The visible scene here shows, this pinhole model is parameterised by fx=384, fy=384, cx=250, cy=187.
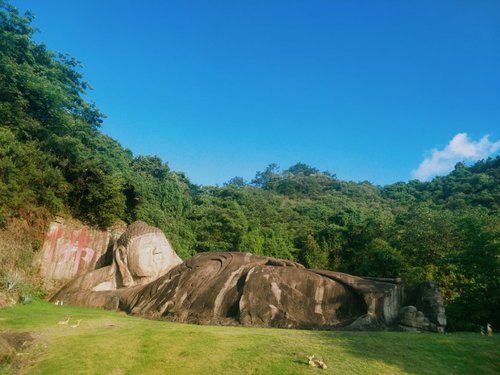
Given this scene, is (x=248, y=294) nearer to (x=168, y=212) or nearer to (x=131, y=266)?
(x=131, y=266)

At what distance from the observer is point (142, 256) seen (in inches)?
477

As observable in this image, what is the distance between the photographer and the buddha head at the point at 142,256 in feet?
39.7

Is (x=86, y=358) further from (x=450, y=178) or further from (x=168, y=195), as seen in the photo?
(x=450, y=178)

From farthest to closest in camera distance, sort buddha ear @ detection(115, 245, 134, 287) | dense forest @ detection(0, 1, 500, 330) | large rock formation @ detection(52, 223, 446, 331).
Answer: buddha ear @ detection(115, 245, 134, 287), dense forest @ detection(0, 1, 500, 330), large rock formation @ detection(52, 223, 446, 331)

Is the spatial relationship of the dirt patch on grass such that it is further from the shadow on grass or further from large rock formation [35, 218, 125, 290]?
large rock formation [35, 218, 125, 290]

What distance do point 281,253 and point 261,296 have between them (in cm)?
1487

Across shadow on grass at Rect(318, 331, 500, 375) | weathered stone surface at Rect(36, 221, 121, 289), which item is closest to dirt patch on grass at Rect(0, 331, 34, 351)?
shadow on grass at Rect(318, 331, 500, 375)

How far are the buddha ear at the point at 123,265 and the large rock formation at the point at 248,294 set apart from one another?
4cm

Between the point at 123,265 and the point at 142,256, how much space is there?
82cm

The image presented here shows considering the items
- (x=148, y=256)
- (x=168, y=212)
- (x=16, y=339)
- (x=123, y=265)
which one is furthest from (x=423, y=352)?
(x=168, y=212)

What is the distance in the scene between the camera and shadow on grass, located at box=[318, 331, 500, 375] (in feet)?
15.4

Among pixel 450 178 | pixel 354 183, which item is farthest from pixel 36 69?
pixel 354 183

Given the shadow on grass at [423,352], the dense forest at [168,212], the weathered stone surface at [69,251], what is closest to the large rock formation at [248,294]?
the shadow on grass at [423,352]

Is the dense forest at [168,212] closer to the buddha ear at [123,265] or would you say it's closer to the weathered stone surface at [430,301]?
the weathered stone surface at [430,301]
